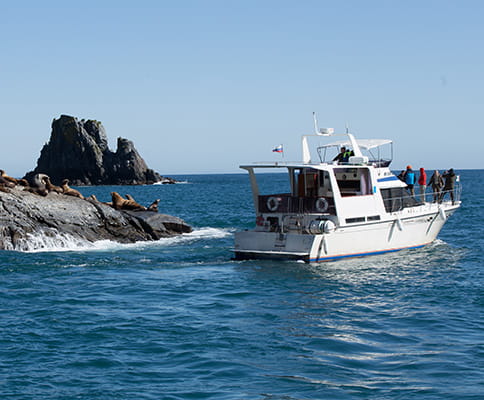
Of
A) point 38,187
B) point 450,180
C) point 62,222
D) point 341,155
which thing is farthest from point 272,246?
point 38,187

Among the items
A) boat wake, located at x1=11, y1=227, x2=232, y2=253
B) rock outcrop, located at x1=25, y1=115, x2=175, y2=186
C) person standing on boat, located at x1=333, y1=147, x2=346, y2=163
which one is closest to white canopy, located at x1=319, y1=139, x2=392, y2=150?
person standing on boat, located at x1=333, y1=147, x2=346, y2=163

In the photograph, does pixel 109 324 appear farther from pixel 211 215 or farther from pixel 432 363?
pixel 211 215

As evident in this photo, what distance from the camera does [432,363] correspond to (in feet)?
40.8

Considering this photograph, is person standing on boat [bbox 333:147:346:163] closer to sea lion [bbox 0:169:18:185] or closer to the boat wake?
the boat wake

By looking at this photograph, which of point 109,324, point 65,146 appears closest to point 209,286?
point 109,324

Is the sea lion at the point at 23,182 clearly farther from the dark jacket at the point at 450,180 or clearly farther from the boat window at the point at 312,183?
the dark jacket at the point at 450,180

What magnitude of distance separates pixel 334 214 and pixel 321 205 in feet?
2.01

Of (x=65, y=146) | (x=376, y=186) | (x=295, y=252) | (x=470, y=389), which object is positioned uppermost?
(x=65, y=146)

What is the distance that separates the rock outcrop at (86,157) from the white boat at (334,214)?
110 metres

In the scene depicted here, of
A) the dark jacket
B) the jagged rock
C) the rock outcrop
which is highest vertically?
the rock outcrop

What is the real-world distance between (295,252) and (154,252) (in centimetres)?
740

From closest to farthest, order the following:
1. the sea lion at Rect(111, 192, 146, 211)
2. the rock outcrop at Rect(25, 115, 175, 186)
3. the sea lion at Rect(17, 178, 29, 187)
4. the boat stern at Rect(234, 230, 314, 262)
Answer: the boat stern at Rect(234, 230, 314, 262), the sea lion at Rect(17, 178, 29, 187), the sea lion at Rect(111, 192, 146, 211), the rock outcrop at Rect(25, 115, 175, 186)

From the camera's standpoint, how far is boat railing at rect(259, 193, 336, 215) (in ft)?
78.3

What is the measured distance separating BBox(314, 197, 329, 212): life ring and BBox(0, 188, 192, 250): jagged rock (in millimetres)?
10735
